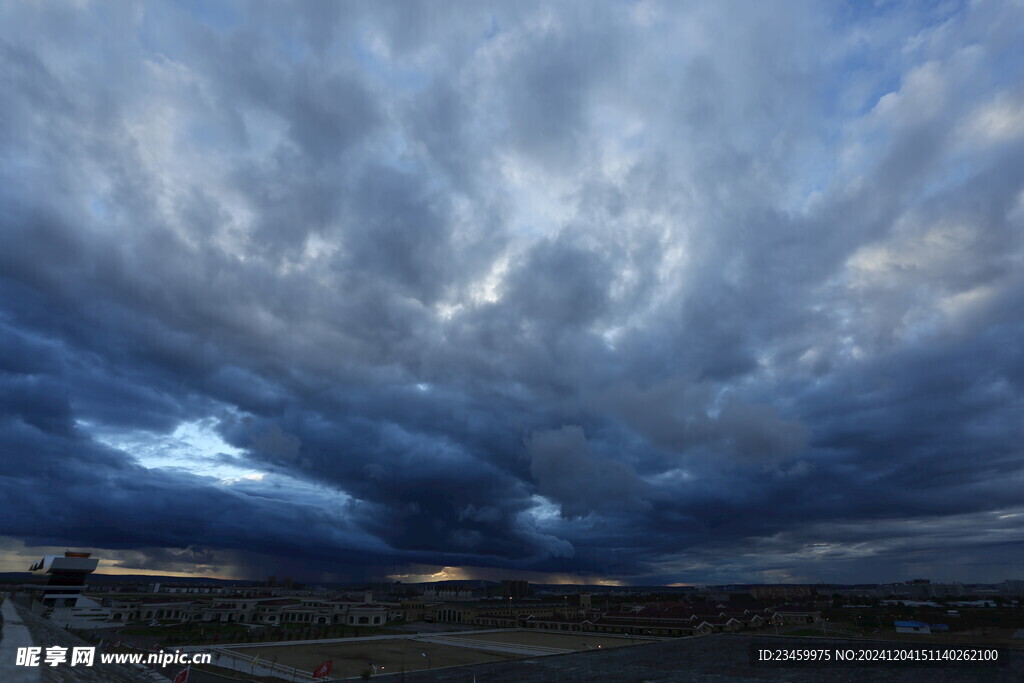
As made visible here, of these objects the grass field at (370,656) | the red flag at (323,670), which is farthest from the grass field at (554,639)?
the red flag at (323,670)

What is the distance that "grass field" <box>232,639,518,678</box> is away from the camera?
8712 centimetres

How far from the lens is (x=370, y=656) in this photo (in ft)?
330

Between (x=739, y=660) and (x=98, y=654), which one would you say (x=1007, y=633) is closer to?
(x=739, y=660)

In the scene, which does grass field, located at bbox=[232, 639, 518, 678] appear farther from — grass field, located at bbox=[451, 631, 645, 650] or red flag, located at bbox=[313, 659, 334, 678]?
red flag, located at bbox=[313, 659, 334, 678]

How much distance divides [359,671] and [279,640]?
45277 millimetres

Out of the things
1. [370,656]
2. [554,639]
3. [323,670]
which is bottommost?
[554,639]

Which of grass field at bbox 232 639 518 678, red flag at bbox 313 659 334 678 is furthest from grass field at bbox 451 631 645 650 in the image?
red flag at bbox 313 659 334 678

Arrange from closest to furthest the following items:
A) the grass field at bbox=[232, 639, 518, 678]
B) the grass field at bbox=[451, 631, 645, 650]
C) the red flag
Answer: the red flag → the grass field at bbox=[232, 639, 518, 678] → the grass field at bbox=[451, 631, 645, 650]

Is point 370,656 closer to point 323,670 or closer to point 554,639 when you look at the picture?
point 323,670

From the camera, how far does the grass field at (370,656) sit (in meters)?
87.1

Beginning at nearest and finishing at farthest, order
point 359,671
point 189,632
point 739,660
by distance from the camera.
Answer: point 739,660, point 359,671, point 189,632

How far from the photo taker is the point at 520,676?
58.3m

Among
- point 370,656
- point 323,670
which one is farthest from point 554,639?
point 323,670

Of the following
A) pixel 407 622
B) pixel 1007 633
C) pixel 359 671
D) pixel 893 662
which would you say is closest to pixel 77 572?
pixel 407 622
